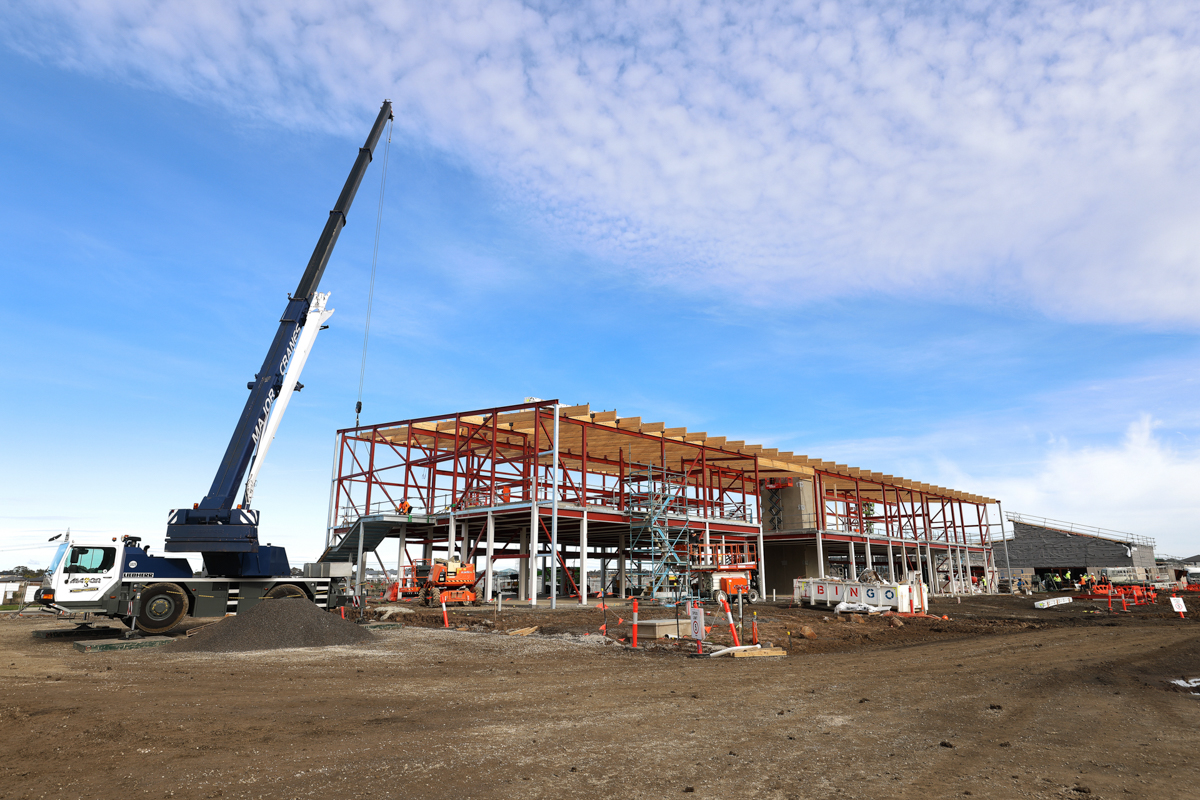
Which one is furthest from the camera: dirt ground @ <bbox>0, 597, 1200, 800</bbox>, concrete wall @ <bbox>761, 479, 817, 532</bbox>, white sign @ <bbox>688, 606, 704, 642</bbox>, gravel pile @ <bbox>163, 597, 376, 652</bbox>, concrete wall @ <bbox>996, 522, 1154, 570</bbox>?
concrete wall @ <bbox>996, 522, 1154, 570</bbox>

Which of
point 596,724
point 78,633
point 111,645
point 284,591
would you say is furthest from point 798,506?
point 596,724

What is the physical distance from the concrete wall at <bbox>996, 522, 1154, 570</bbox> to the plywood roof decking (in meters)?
34.0

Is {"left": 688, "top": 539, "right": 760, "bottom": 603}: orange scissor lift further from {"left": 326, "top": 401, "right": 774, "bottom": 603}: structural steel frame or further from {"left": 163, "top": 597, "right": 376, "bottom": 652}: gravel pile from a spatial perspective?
{"left": 163, "top": 597, "right": 376, "bottom": 652}: gravel pile

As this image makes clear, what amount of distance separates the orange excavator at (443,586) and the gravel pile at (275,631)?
756 centimetres

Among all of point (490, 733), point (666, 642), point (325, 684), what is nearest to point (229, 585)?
point (325, 684)

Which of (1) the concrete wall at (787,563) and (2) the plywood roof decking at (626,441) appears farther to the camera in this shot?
(1) the concrete wall at (787,563)

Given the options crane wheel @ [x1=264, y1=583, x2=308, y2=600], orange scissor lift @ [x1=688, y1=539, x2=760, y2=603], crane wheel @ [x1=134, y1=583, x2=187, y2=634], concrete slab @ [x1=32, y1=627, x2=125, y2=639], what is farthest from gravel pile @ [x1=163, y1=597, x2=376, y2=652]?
orange scissor lift @ [x1=688, y1=539, x2=760, y2=603]

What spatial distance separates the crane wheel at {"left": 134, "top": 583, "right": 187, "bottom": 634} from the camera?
18062mm

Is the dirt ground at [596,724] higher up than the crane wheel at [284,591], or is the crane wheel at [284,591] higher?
the crane wheel at [284,591]

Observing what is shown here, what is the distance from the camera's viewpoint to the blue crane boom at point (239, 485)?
18531mm

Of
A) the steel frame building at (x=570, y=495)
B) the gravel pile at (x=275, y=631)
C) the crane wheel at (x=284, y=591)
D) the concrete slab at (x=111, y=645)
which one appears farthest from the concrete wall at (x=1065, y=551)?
the concrete slab at (x=111, y=645)

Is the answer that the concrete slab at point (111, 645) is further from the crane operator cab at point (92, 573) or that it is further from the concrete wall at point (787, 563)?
the concrete wall at point (787, 563)

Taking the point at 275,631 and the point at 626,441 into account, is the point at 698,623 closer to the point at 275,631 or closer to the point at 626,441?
the point at 275,631

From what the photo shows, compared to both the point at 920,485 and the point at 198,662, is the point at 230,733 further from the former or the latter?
the point at 920,485
